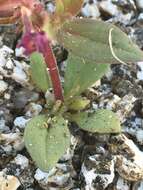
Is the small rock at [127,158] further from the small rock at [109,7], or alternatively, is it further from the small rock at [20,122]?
the small rock at [109,7]

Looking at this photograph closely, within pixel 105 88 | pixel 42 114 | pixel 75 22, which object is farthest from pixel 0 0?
pixel 105 88

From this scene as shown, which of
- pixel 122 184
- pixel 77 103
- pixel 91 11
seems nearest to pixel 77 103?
pixel 77 103

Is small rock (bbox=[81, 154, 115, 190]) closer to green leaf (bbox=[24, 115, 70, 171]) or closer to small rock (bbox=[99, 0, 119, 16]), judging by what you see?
green leaf (bbox=[24, 115, 70, 171])

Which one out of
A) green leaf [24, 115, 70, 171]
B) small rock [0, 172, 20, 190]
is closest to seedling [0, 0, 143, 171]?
green leaf [24, 115, 70, 171]

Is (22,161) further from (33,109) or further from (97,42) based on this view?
(97,42)

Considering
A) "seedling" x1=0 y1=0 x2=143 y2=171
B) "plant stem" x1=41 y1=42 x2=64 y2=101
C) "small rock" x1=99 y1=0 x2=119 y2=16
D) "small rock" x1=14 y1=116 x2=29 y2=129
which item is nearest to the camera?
"seedling" x1=0 y1=0 x2=143 y2=171

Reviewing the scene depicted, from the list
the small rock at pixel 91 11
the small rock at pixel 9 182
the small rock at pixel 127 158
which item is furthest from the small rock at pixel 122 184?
the small rock at pixel 91 11

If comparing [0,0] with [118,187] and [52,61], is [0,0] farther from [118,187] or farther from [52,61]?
[118,187]
